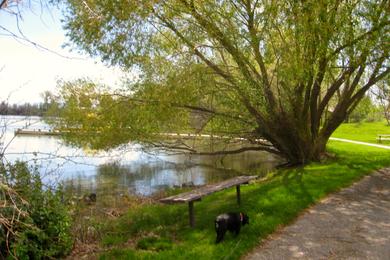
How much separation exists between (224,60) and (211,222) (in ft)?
31.1

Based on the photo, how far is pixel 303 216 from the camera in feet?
29.9

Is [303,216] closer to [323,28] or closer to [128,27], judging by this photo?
[323,28]

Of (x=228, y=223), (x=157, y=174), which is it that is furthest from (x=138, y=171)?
(x=228, y=223)

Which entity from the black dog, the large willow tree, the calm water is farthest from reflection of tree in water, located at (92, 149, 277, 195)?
the black dog

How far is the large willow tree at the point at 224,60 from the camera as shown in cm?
1348

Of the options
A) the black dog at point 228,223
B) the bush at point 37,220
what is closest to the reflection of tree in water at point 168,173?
the black dog at point 228,223

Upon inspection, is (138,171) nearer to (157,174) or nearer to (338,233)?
(157,174)

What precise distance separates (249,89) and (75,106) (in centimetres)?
658

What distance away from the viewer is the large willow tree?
13477 mm

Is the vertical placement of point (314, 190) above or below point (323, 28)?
below

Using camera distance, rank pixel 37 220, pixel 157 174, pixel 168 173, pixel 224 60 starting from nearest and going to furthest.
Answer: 1. pixel 37 220
2. pixel 224 60
3. pixel 157 174
4. pixel 168 173

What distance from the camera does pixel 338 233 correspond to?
7844mm

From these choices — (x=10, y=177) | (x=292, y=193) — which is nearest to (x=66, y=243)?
(x=10, y=177)

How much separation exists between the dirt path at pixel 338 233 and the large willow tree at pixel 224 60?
5208 millimetres
